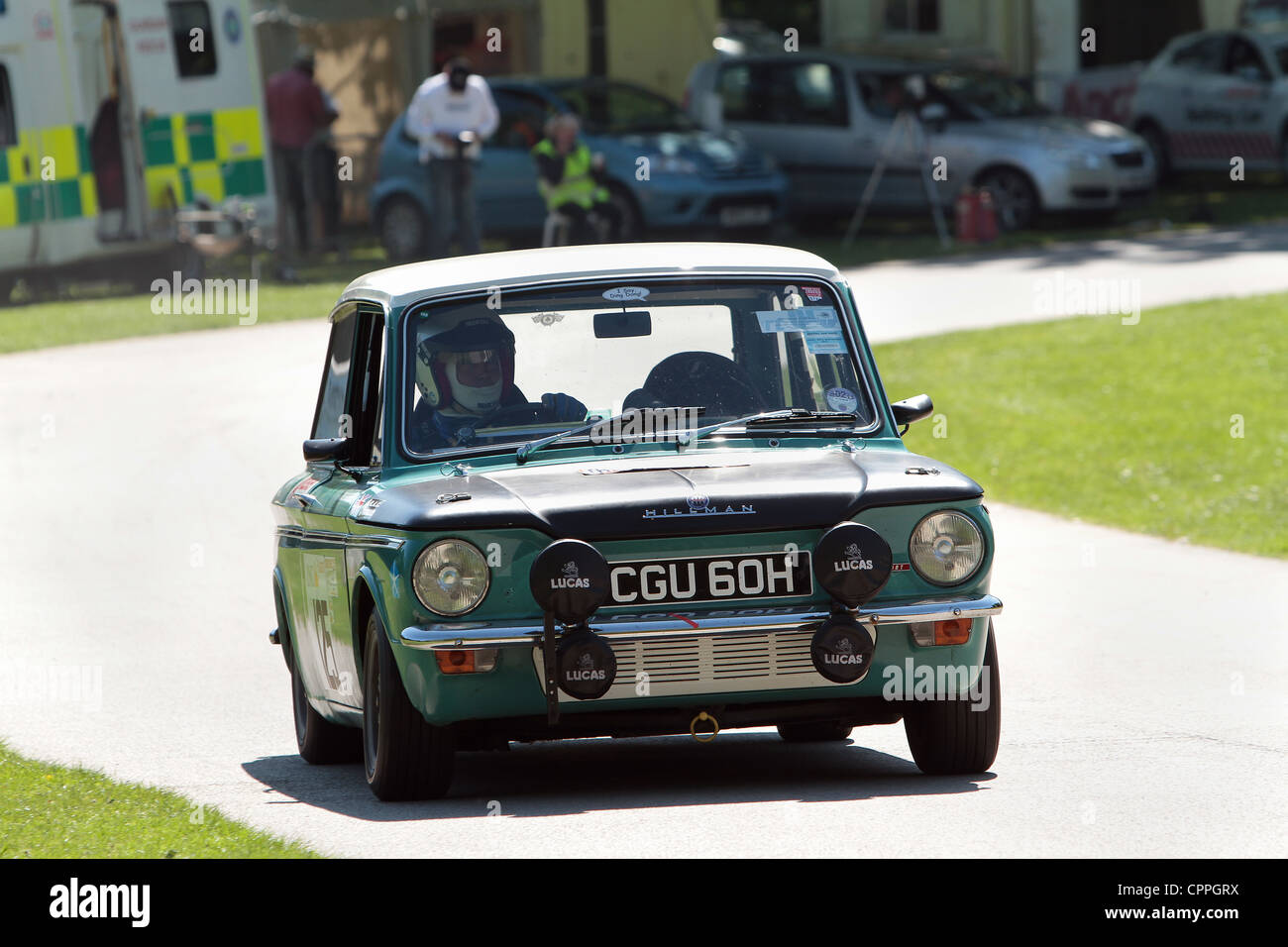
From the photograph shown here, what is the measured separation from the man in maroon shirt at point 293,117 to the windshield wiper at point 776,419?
1928cm

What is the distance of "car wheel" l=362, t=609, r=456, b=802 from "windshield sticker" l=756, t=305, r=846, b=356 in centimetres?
166

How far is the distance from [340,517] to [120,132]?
19098 millimetres

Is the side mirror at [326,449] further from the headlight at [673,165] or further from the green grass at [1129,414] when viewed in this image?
the headlight at [673,165]

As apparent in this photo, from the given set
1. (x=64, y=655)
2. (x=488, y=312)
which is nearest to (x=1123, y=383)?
(x=64, y=655)

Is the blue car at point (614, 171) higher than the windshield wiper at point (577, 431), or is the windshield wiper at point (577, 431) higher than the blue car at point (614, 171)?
the windshield wiper at point (577, 431)

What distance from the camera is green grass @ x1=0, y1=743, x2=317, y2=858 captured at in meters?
6.25

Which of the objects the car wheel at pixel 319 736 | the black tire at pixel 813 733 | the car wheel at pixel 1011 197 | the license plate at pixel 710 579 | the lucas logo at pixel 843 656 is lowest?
the car wheel at pixel 1011 197

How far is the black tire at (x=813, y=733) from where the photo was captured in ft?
27.0

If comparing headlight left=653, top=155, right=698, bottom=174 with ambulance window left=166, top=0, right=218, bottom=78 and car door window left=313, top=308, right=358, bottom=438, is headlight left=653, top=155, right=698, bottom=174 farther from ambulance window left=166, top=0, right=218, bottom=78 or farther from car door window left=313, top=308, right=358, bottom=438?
car door window left=313, top=308, right=358, bottom=438

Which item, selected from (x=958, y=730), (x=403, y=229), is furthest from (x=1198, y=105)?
(x=958, y=730)

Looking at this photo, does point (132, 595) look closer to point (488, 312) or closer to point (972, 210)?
point (488, 312)

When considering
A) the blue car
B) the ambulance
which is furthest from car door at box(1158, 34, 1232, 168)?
the ambulance

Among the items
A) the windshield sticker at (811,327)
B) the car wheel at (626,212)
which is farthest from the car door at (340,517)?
the car wheel at (626,212)

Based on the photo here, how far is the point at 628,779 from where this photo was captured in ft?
24.4
